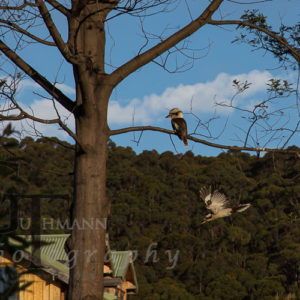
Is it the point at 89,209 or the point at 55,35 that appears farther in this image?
the point at 55,35

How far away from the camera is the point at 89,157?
5512mm

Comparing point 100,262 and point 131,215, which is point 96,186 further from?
point 131,215

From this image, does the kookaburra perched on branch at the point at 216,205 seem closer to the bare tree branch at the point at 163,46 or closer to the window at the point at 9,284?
the bare tree branch at the point at 163,46

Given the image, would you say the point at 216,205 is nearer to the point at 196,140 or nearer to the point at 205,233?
the point at 196,140

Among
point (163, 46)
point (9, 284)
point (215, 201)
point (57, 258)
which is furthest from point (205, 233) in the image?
point (9, 284)

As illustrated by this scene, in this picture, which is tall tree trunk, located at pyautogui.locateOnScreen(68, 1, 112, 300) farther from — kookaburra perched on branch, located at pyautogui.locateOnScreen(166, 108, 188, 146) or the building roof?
kookaburra perched on branch, located at pyautogui.locateOnScreen(166, 108, 188, 146)

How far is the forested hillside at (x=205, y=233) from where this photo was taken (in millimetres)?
44125

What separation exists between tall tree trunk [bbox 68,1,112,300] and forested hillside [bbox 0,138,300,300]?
103 feet

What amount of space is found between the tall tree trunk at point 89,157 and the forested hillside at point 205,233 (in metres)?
31.4

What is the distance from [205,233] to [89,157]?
47565mm

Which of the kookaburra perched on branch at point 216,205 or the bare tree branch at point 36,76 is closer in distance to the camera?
the bare tree branch at point 36,76

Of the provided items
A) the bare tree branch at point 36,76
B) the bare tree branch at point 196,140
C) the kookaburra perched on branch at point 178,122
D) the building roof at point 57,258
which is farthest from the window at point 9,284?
the kookaburra perched on branch at point 178,122

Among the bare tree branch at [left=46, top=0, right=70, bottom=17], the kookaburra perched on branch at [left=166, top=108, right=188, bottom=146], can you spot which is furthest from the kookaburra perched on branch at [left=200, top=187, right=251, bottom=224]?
the bare tree branch at [left=46, top=0, right=70, bottom=17]

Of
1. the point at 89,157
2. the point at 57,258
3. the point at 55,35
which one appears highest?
the point at 55,35
